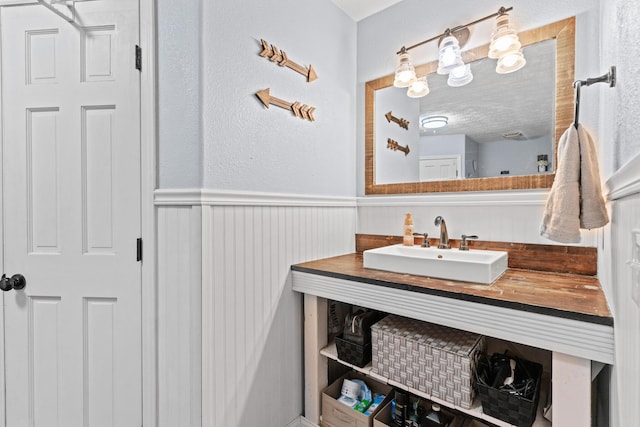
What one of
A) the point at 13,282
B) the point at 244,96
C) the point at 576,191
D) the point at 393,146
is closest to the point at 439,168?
the point at 393,146

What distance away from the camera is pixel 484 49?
153 cm

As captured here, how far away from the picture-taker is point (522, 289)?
109 centimetres

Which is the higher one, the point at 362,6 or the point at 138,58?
the point at 362,6

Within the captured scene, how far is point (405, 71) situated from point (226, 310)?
5.02 ft

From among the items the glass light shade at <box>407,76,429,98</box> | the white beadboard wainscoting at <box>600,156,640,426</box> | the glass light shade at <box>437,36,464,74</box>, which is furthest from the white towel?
the glass light shade at <box>407,76,429,98</box>

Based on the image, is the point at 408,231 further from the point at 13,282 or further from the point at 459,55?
the point at 13,282

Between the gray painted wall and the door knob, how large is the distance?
702 millimetres

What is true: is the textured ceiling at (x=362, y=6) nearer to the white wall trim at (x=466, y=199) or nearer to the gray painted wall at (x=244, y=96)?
the gray painted wall at (x=244, y=96)

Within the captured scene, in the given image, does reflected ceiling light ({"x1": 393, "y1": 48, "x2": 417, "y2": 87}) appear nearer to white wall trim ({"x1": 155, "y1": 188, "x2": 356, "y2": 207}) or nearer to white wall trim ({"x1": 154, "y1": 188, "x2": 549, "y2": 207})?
white wall trim ({"x1": 154, "y1": 188, "x2": 549, "y2": 207})

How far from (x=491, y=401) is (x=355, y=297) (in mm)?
574

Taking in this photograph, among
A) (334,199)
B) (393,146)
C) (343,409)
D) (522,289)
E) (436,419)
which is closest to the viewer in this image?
(522,289)

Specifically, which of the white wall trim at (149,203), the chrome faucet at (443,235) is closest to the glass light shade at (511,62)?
the chrome faucet at (443,235)

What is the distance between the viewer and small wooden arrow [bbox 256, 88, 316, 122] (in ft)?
4.67

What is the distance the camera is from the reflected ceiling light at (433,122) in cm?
172
